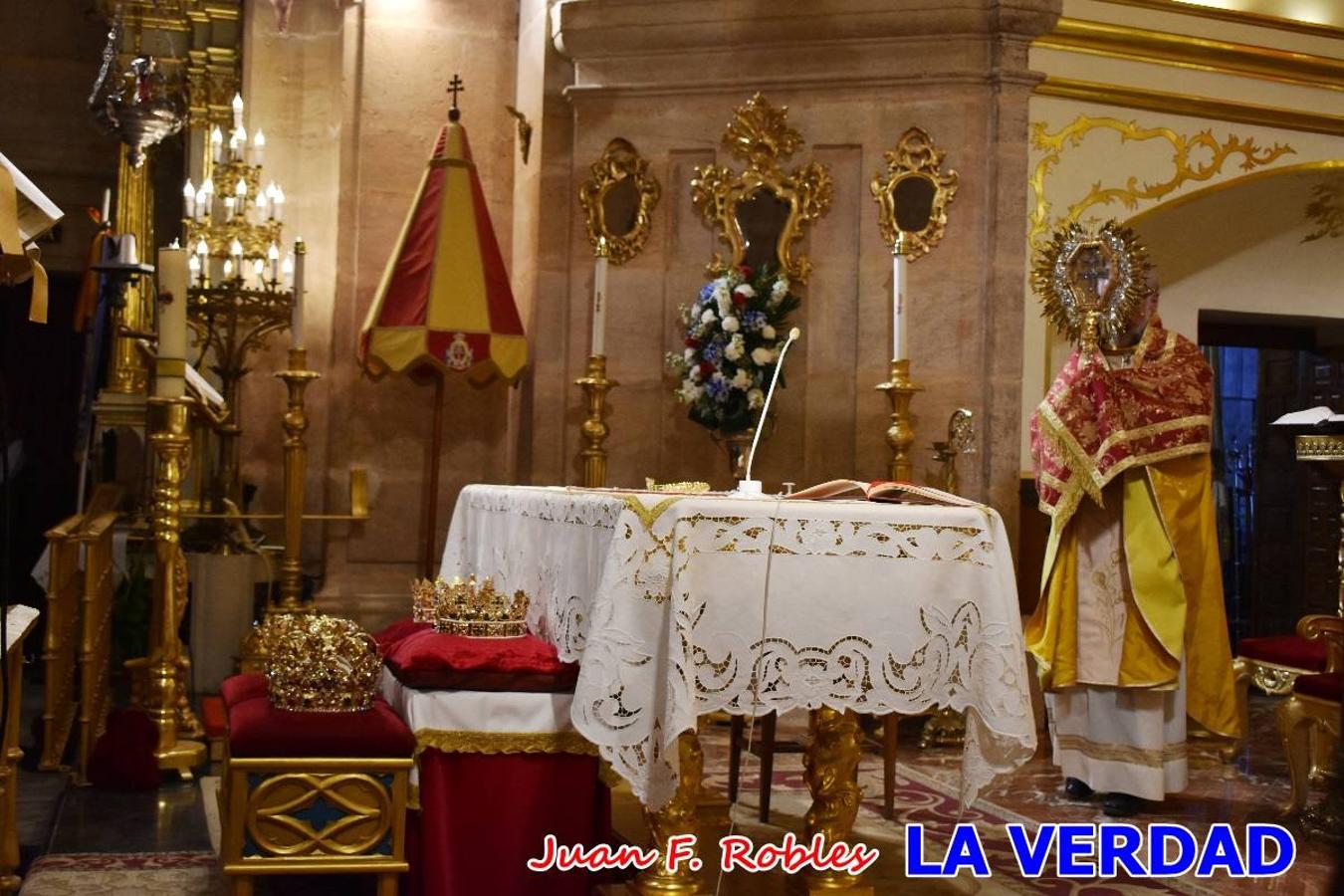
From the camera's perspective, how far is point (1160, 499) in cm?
611

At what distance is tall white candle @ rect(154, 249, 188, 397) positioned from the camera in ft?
18.2

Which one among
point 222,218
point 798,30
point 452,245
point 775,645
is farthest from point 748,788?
point 222,218

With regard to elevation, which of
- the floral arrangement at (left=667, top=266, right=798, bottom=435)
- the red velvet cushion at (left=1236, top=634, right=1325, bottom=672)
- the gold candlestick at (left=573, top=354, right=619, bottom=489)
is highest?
the floral arrangement at (left=667, top=266, right=798, bottom=435)

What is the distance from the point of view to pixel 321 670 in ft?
13.5

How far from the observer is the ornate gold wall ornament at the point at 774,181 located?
7.93 metres

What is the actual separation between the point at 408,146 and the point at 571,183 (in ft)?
3.42

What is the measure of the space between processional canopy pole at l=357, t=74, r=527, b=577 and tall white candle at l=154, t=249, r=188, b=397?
190 centimetres

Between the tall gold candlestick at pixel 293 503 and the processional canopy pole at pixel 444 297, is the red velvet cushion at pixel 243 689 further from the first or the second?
the processional canopy pole at pixel 444 297

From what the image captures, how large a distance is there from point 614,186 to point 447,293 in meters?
1.06

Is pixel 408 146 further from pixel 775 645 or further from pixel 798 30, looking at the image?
pixel 775 645

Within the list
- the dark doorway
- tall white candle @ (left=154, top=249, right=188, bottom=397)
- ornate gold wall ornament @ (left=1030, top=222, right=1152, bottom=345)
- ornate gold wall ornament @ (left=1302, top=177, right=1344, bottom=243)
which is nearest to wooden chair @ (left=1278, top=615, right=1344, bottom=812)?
ornate gold wall ornament @ (left=1030, top=222, right=1152, bottom=345)

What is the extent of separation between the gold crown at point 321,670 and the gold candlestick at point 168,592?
177 centimetres

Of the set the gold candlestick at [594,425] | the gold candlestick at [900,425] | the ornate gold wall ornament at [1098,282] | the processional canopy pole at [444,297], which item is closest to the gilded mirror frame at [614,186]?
the processional canopy pole at [444,297]

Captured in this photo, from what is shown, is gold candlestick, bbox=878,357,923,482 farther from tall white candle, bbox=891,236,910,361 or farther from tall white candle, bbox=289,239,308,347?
tall white candle, bbox=289,239,308,347
